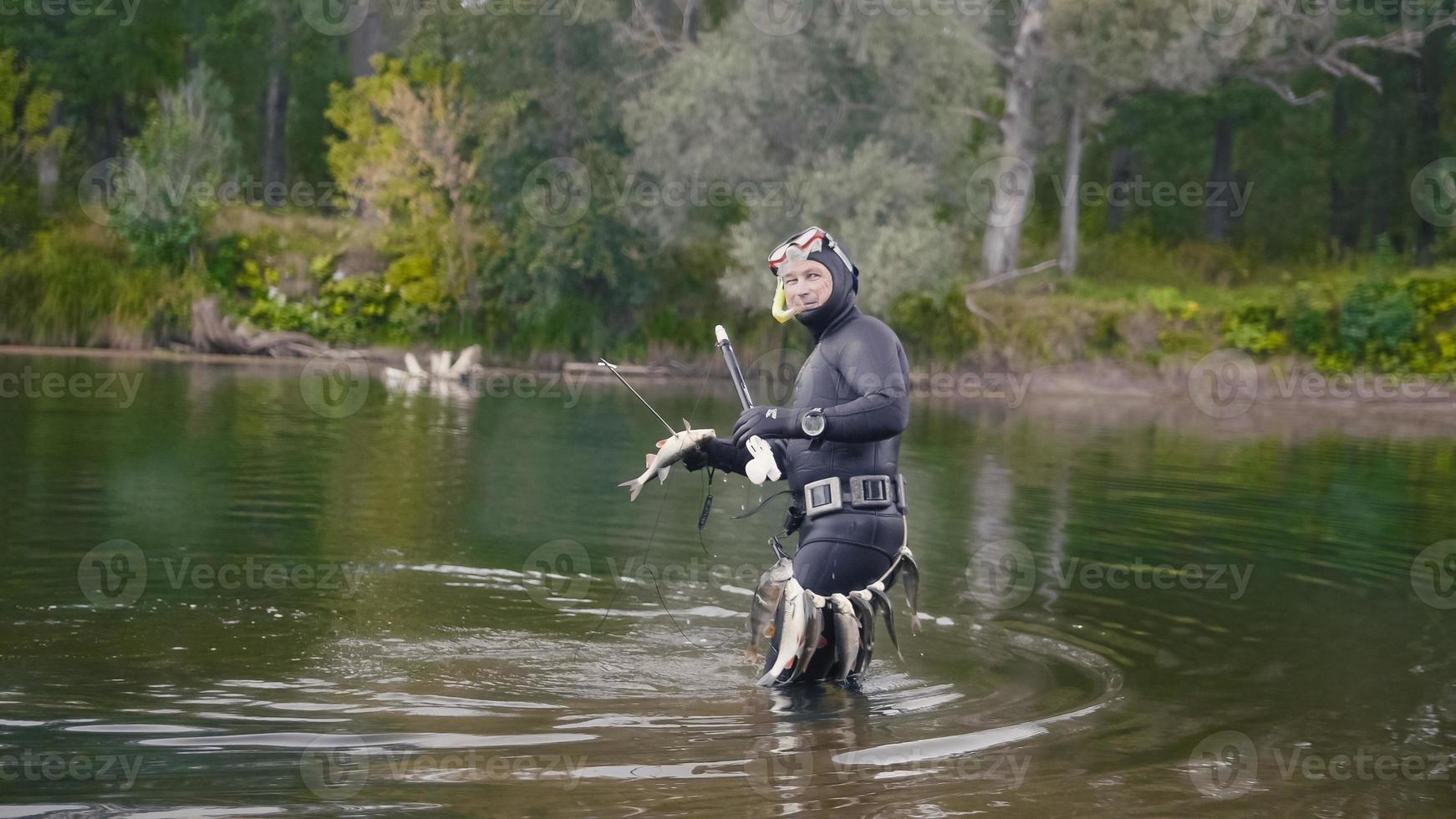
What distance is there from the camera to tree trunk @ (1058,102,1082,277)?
38.2m

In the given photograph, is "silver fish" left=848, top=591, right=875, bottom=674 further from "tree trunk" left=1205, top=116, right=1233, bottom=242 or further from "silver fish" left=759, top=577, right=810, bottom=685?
"tree trunk" left=1205, top=116, right=1233, bottom=242

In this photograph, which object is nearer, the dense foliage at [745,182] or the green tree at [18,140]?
the dense foliage at [745,182]

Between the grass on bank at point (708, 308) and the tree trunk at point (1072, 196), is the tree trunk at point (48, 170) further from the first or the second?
the tree trunk at point (1072, 196)

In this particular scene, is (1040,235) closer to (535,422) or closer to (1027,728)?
(535,422)

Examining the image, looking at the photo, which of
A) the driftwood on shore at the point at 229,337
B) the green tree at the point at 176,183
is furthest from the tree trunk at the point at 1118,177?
the green tree at the point at 176,183

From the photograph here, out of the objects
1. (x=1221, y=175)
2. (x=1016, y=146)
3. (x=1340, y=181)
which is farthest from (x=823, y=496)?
(x=1340, y=181)

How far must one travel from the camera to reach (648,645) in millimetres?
9547

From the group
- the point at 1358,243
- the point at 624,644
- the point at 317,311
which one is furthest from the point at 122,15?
the point at 624,644

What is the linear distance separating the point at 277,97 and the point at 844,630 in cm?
4377

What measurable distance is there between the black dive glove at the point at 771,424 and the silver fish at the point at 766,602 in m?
0.78

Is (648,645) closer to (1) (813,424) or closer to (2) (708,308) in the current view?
(1) (813,424)

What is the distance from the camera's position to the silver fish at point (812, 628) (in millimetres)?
8164

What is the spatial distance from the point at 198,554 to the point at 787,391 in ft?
65.7

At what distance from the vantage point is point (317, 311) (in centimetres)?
3894
